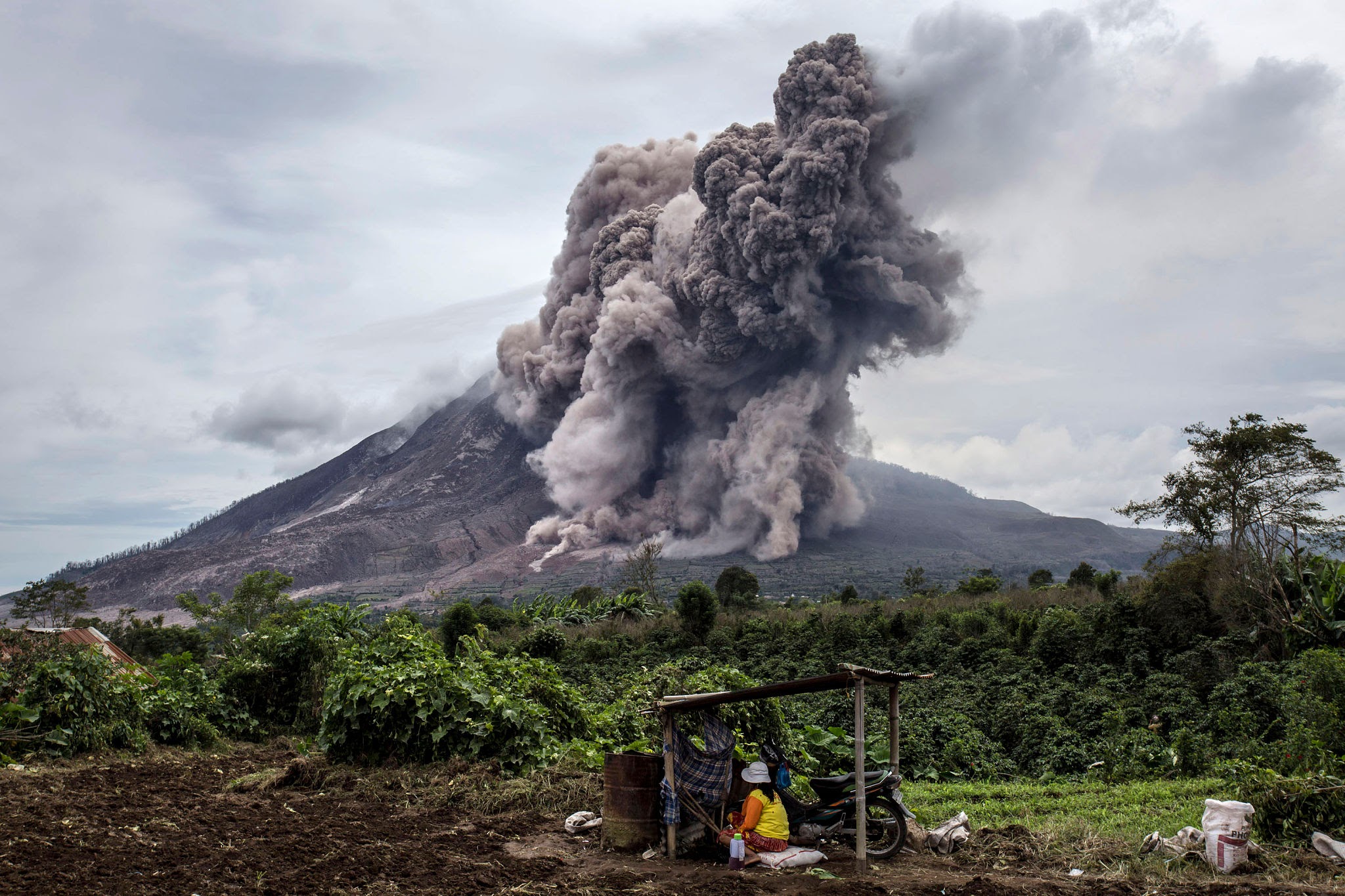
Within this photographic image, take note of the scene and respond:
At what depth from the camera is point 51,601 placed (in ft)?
105

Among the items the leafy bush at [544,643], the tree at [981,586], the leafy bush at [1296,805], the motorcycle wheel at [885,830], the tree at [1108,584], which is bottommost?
the leafy bush at [544,643]

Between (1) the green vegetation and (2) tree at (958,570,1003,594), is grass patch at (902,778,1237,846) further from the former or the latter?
(2) tree at (958,570,1003,594)

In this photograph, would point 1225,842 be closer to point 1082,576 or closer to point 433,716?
point 433,716

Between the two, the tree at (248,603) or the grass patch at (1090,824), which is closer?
the grass patch at (1090,824)

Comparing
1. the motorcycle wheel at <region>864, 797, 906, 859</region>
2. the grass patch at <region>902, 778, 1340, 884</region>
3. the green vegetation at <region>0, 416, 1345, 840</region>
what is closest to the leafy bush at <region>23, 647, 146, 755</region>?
the green vegetation at <region>0, 416, 1345, 840</region>

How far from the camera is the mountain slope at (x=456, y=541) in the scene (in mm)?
73875

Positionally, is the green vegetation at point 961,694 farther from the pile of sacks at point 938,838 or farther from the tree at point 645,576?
the tree at point 645,576

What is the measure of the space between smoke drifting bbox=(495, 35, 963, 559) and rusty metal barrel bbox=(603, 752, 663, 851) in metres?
48.9

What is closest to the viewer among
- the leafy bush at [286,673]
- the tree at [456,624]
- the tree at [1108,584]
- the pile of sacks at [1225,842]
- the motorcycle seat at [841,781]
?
the pile of sacks at [1225,842]

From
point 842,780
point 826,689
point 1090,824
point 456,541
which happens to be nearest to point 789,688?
point 826,689

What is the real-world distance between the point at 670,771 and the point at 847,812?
1.33 metres

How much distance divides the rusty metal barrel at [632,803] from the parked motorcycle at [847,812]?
2.97 feet

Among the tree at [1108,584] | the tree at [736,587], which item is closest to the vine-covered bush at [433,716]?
the tree at [1108,584]

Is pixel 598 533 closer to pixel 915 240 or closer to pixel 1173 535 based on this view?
pixel 915 240
